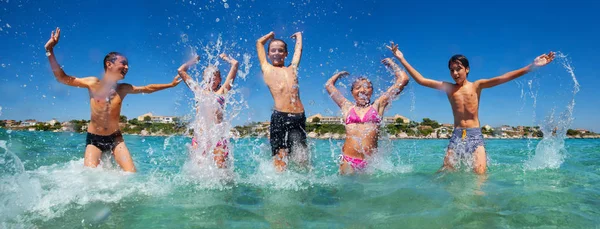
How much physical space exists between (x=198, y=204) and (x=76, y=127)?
4.18 metres

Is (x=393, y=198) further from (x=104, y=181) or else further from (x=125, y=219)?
(x=104, y=181)

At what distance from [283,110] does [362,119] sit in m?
1.21

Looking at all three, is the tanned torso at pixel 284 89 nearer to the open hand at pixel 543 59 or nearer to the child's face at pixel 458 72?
the child's face at pixel 458 72

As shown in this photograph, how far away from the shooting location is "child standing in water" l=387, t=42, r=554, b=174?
5.80 metres

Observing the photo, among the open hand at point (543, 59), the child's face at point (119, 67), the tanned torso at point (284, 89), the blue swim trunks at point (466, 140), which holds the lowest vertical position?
the blue swim trunks at point (466, 140)

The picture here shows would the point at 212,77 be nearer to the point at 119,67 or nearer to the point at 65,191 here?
the point at 119,67

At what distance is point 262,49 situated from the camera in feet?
19.4

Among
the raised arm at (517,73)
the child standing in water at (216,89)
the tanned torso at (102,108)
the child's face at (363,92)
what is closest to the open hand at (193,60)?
the child standing in water at (216,89)

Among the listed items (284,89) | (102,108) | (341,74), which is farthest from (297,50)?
(102,108)

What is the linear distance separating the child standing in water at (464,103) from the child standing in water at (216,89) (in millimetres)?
2712

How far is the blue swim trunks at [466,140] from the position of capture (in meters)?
5.80

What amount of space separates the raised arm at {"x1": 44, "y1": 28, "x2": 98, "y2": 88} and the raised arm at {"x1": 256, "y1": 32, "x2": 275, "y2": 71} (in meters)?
2.48

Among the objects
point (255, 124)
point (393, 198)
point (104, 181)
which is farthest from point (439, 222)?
point (255, 124)

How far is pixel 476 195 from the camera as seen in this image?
13.6ft
